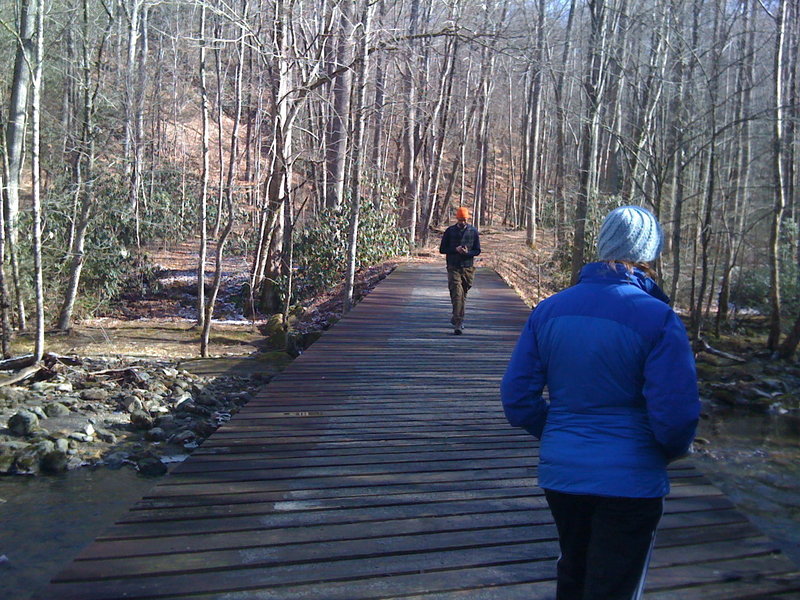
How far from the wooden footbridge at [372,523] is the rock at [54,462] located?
2.95 meters

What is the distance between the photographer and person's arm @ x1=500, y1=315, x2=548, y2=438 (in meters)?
2.71

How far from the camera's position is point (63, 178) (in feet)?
60.3

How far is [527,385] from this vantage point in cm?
271

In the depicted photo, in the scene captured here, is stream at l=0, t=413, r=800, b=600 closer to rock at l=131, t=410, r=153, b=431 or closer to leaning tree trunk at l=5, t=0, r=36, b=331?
rock at l=131, t=410, r=153, b=431

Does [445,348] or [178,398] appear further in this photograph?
[178,398]

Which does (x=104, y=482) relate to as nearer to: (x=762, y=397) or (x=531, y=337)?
(x=531, y=337)

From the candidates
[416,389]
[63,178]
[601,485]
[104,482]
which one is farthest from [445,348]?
[63,178]

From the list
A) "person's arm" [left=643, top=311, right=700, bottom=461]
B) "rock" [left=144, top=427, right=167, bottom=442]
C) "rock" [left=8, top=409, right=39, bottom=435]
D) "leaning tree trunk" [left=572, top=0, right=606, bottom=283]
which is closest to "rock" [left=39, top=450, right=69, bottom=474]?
"rock" [left=8, top=409, right=39, bottom=435]

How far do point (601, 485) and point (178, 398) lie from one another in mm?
10108

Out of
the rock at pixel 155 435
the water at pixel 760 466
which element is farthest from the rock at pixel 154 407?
the water at pixel 760 466

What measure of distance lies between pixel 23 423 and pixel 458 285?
5980 millimetres

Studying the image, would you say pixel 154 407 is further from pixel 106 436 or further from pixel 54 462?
pixel 54 462

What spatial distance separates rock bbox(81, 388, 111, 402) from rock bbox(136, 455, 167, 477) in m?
2.98

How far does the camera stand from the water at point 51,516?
6.00 m
